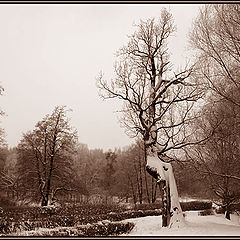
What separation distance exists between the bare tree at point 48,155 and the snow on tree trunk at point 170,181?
Answer: 54.6 feet

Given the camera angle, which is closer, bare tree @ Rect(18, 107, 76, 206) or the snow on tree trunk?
the snow on tree trunk

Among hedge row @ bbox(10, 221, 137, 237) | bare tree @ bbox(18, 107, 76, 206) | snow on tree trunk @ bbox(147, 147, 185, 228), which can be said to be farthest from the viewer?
bare tree @ bbox(18, 107, 76, 206)

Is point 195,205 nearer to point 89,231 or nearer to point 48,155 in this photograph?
point 48,155

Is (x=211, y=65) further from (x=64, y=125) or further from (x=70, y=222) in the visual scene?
(x=64, y=125)

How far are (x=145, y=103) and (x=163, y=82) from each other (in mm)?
1645

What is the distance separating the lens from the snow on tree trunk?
12.4 metres

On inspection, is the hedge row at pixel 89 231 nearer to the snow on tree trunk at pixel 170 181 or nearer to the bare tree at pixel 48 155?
the snow on tree trunk at pixel 170 181

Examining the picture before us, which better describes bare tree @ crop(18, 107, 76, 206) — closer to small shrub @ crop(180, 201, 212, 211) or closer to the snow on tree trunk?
small shrub @ crop(180, 201, 212, 211)

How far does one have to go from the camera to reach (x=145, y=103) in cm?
1526

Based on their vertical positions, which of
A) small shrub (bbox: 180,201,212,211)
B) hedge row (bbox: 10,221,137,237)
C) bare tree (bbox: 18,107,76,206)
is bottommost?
hedge row (bbox: 10,221,137,237)

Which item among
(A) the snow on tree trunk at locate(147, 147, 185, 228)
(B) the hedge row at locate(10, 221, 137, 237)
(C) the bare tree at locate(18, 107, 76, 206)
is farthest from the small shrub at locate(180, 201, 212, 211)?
(B) the hedge row at locate(10, 221, 137, 237)

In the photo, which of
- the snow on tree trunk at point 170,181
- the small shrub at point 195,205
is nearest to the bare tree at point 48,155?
the small shrub at point 195,205

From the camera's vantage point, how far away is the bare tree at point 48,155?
1123 inches

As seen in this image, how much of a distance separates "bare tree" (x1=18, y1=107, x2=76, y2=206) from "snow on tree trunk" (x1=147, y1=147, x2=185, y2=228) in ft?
54.6
